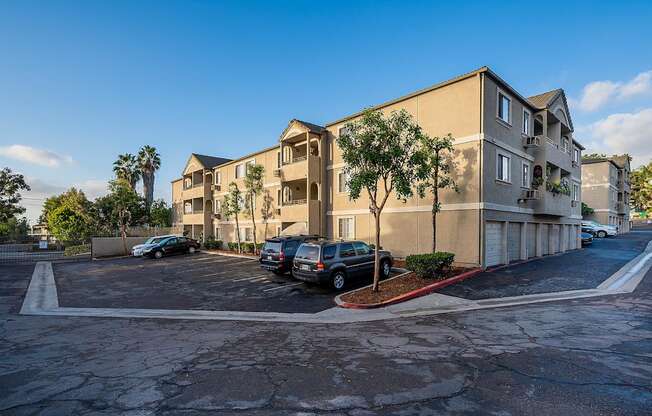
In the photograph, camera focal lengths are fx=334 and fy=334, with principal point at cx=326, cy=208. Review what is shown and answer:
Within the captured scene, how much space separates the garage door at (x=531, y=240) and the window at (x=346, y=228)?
1087cm

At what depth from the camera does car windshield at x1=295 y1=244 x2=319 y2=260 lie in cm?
1343

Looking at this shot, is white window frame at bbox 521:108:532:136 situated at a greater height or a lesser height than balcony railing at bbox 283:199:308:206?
greater

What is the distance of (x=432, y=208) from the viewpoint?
1714 cm

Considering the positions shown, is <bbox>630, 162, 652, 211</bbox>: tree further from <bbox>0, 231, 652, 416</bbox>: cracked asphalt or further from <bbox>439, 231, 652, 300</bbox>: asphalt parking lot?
<bbox>0, 231, 652, 416</bbox>: cracked asphalt

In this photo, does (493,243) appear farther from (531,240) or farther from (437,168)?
(531,240)

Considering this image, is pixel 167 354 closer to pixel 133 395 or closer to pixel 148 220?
pixel 133 395

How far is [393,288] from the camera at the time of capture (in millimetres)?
13305

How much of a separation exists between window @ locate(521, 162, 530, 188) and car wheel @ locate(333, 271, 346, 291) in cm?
1275

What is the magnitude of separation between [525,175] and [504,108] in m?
4.51

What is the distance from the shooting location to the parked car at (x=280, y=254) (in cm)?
1648

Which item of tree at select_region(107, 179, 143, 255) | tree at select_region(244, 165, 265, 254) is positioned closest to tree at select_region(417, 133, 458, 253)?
tree at select_region(244, 165, 265, 254)

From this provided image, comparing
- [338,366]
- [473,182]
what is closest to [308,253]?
[338,366]

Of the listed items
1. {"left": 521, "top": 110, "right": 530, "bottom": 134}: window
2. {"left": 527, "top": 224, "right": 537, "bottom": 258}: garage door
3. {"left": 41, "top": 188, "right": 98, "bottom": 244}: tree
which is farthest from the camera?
{"left": 41, "top": 188, "right": 98, "bottom": 244}: tree

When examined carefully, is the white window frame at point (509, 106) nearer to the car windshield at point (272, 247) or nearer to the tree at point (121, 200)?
the car windshield at point (272, 247)
